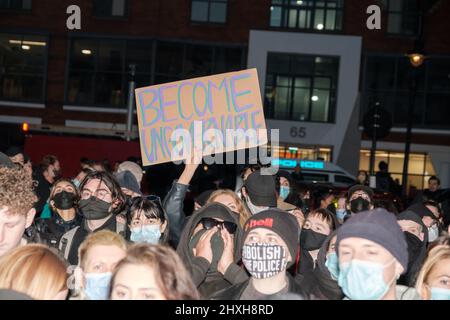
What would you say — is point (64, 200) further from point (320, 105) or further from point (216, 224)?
point (320, 105)

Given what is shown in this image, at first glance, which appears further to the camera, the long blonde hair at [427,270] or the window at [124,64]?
the window at [124,64]

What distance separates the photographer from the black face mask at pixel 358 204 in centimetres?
761

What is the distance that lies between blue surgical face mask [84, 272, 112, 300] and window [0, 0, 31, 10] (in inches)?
1114

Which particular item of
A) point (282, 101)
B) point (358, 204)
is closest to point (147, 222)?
point (358, 204)

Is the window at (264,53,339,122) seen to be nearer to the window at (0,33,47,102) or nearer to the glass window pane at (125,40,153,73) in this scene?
the glass window pane at (125,40,153,73)

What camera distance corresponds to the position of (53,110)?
2994 cm

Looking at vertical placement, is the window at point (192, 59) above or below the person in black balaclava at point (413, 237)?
above

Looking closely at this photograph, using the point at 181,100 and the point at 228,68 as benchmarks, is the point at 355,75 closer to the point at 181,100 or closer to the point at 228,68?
the point at 228,68

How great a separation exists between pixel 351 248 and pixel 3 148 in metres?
26.6

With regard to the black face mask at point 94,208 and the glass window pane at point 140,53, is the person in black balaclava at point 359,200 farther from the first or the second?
the glass window pane at point 140,53

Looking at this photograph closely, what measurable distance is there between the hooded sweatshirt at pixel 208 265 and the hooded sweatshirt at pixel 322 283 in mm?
437

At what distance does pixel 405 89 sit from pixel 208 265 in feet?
88.4

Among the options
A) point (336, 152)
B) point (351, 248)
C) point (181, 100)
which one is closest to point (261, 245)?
point (351, 248)

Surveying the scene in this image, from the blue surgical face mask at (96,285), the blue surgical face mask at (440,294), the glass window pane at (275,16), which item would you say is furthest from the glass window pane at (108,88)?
the blue surgical face mask at (440,294)
